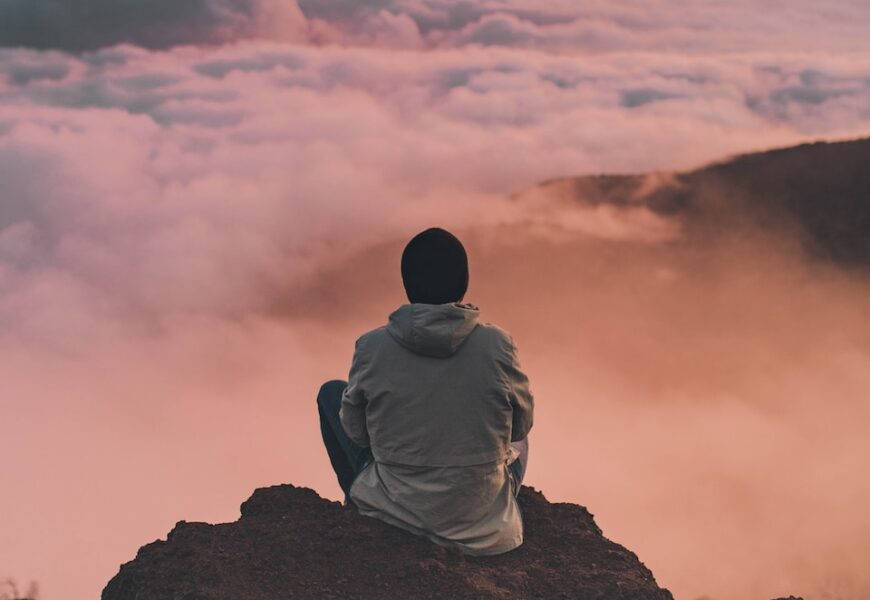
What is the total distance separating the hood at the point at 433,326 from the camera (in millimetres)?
7062

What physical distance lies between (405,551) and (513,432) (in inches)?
38.8

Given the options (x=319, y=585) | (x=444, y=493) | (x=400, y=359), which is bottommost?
(x=319, y=585)

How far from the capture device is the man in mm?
7109

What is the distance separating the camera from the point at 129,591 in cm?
732

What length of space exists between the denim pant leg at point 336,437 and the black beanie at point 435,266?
1082 mm

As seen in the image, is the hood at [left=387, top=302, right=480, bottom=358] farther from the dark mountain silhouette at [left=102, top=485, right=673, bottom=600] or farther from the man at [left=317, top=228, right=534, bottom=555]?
the dark mountain silhouette at [left=102, top=485, right=673, bottom=600]

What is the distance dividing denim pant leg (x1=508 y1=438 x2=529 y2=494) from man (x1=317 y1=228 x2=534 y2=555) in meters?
0.31

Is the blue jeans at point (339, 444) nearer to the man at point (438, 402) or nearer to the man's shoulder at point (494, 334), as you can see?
the man at point (438, 402)

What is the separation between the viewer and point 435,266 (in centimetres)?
709

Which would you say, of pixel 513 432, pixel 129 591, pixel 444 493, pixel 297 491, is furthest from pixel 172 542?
pixel 513 432

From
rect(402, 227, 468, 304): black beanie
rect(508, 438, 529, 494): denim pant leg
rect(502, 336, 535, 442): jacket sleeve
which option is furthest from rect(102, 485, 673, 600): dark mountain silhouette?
rect(402, 227, 468, 304): black beanie

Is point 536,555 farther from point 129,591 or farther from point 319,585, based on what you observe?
point 129,591

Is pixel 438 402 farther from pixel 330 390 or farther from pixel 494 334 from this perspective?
pixel 330 390

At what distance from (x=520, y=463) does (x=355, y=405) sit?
1.22m
